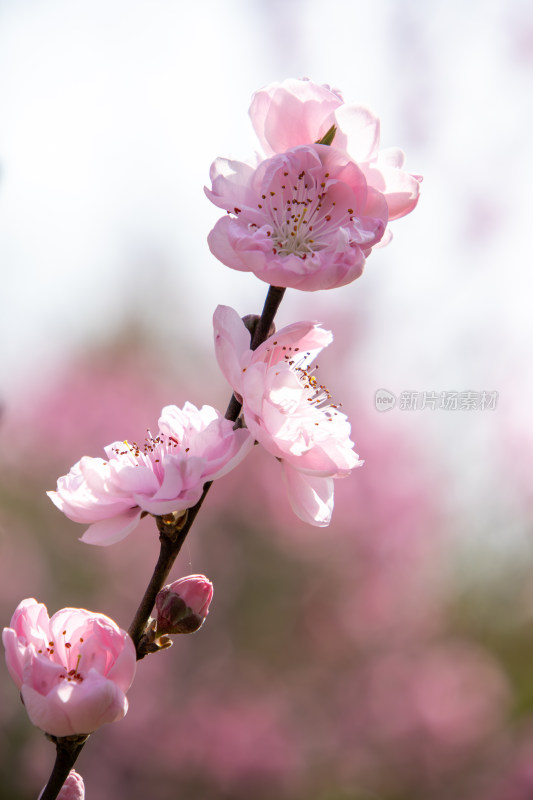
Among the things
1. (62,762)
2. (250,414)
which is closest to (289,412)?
(250,414)

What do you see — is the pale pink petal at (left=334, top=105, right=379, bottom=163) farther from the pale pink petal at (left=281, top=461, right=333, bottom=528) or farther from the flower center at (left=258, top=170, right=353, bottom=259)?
the pale pink petal at (left=281, top=461, right=333, bottom=528)

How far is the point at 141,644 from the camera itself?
45 cm

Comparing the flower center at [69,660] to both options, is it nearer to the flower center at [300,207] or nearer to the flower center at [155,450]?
the flower center at [155,450]

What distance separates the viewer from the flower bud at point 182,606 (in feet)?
1.44

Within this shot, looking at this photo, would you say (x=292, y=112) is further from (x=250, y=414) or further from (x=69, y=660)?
(x=69, y=660)

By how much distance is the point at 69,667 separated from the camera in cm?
43

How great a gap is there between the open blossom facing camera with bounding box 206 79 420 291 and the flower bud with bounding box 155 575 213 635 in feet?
0.63

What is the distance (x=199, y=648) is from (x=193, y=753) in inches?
8.3

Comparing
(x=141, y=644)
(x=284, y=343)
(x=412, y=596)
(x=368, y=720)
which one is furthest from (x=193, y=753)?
(x=284, y=343)

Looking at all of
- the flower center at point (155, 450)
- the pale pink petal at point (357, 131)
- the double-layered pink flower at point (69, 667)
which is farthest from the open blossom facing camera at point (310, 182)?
the double-layered pink flower at point (69, 667)

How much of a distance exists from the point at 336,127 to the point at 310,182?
3 cm

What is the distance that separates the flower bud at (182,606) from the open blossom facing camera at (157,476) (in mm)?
47

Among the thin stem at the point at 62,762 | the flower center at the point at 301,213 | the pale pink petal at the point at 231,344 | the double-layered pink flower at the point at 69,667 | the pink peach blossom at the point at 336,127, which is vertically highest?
the pink peach blossom at the point at 336,127

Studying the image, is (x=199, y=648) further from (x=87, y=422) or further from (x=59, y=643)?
(x=59, y=643)
